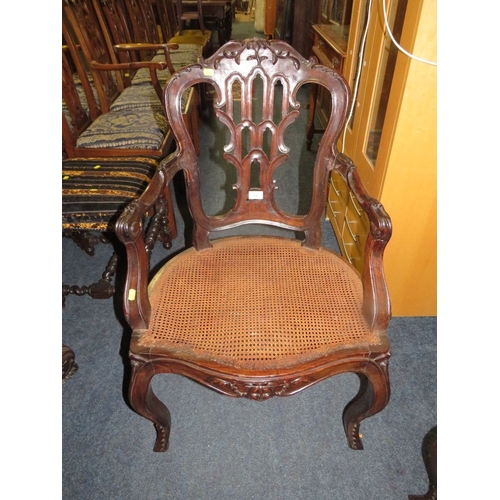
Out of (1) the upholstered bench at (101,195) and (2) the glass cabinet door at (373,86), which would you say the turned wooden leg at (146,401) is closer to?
(1) the upholstered bench at (101,195)

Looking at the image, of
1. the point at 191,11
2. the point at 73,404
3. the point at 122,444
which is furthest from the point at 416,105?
the point at 191,11

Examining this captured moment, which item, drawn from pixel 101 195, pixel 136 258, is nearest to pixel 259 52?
pixel 136 258

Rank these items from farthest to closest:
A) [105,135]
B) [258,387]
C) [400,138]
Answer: [105,135]
[400,138]
[258,387]

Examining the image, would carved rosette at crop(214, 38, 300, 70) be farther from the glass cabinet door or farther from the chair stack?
the glass cabinet door

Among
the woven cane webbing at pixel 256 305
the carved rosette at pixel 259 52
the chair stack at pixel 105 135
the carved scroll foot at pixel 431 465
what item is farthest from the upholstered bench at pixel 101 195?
the carved scroll foot at pixel 431 465

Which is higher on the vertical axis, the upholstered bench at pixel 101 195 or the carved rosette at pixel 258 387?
the upholstered bench at pixel 101 195

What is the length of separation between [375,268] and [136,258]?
1.99 feet

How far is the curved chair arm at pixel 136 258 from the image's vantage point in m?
0.83

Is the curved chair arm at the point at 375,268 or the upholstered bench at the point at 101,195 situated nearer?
the curved chair arm at the point at 375,268

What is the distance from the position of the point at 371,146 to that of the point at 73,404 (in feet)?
5.23

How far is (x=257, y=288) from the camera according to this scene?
1.06 metres

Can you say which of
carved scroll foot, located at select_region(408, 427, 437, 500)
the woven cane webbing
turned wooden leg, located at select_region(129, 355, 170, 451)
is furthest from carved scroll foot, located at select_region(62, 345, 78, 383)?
carved scroll foot, located at select_region(408, 427, 437, 500)

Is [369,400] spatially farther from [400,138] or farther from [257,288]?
[400,138]

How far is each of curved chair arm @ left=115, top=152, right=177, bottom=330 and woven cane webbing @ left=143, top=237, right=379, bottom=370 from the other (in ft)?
0.18
